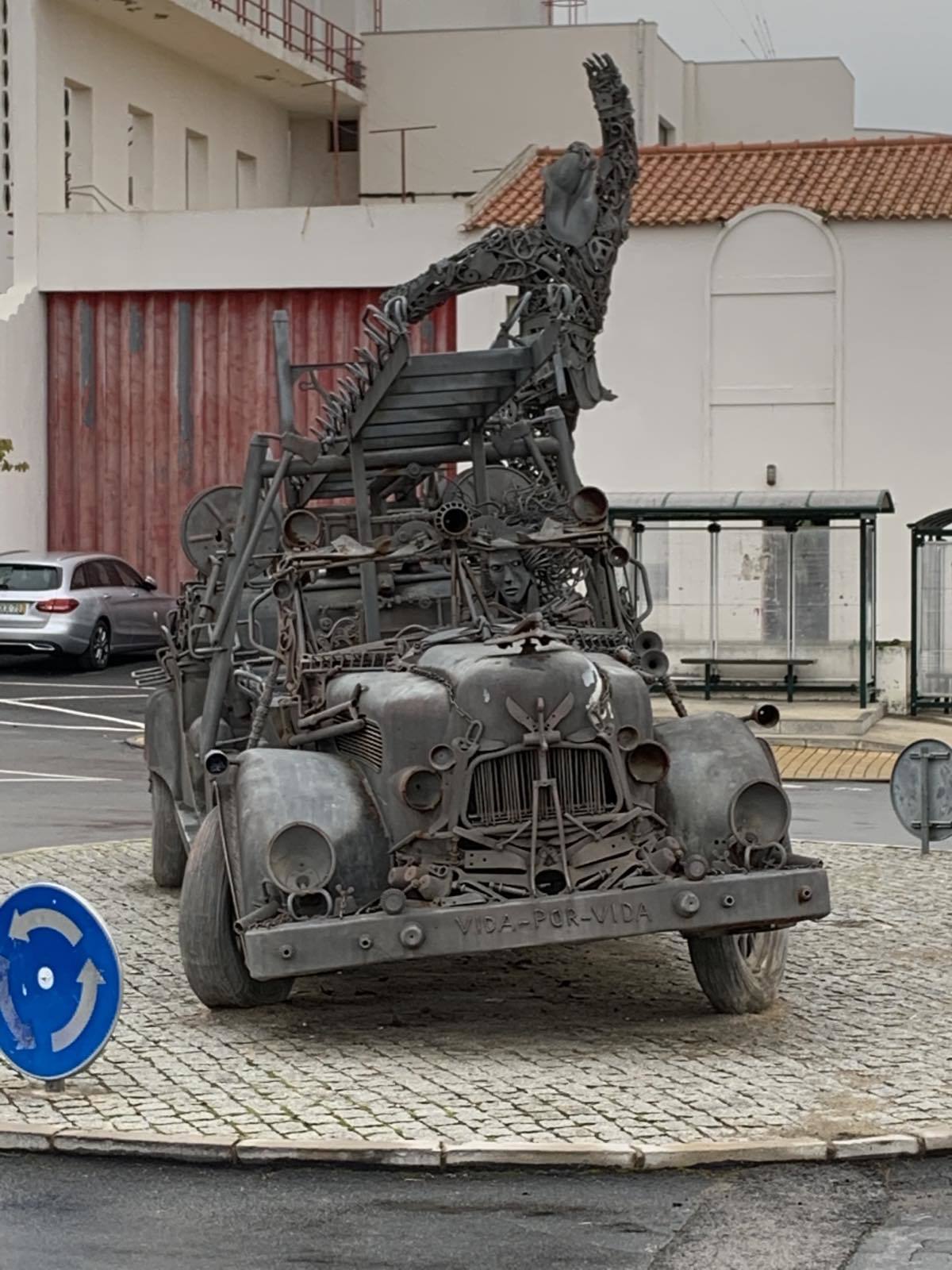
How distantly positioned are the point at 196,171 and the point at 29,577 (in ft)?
42.8

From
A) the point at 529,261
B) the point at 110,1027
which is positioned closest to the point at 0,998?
the point at 110,1027

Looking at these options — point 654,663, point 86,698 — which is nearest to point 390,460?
point 654,663

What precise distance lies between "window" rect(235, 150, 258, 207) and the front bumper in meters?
36.1

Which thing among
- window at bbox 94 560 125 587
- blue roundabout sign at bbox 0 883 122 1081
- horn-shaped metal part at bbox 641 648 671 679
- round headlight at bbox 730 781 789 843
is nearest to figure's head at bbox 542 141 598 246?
horn-shaped metal part at bbox 641 648 671 679

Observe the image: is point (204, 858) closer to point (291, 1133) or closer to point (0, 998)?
point (0, 998)

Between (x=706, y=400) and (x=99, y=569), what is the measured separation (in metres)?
8.36

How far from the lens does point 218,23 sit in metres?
40.3

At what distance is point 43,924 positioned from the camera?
29.7ft

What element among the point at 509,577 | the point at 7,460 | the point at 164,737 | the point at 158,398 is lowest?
the point at 164,737

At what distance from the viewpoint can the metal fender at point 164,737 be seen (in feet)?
46.9

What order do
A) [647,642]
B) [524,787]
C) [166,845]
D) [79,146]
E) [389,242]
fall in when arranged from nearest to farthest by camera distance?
[524,787], [647,642], [166,845], [389,242], [79,146]

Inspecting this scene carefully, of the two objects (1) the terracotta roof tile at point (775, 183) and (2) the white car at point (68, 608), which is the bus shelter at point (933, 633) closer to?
(1) the terracotta roof tile at point (775, 183)

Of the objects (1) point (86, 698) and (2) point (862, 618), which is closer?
(2) point (862, 618)

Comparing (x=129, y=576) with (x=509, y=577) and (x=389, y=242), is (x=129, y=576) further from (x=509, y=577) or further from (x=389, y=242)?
(x=509, y=577)
